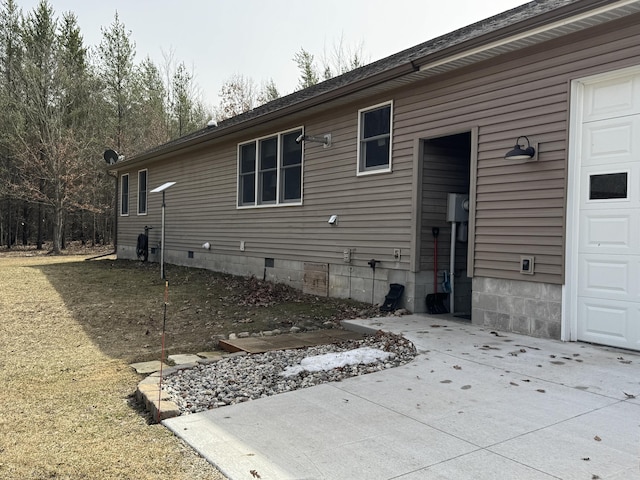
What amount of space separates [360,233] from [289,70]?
2072 centimetres

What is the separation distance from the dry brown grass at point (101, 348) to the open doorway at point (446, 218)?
144 cm

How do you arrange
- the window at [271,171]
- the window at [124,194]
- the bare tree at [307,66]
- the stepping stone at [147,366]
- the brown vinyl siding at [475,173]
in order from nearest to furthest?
the stepping stone at [147,366], the brown vinyl siding at [475,173], the window at [271,171], the window at [124,194], the bare tree at [307,66]

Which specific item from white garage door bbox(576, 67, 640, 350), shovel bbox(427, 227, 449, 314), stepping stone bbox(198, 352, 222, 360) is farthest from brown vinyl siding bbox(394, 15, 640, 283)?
stepping stone bbox(198, 352, 222, 360)

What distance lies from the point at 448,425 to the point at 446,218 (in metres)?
4.72

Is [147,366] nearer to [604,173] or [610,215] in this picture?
[610,215]

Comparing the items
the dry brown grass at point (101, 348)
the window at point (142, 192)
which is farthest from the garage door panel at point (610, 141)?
the window at point (142, 192)

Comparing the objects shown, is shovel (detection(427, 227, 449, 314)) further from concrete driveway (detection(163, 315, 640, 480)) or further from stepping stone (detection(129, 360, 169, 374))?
stepping stone (detection(129, 360, 169, 374))

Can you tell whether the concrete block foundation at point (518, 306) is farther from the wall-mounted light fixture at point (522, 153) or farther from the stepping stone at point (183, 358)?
the stepping stone at point (183, 358)

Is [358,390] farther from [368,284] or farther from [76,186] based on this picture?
[76,186]

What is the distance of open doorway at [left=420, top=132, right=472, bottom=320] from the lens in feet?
24.1

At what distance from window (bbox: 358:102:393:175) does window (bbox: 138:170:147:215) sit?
35.4ft

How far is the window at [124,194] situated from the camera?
60.4 feet

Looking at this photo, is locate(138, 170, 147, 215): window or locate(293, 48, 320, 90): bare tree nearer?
locate(138, 170, 147, 215): window

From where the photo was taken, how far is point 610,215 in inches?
202
